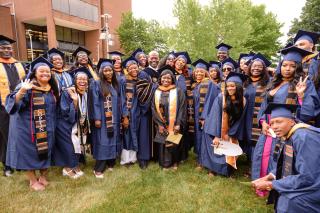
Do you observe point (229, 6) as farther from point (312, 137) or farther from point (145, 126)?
point (312, 137)

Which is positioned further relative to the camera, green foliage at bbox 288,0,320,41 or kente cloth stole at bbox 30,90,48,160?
green foliage at bbox 288,0,320,41

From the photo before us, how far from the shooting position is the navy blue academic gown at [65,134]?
4.52 metres

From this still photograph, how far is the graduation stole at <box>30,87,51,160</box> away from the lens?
407cm

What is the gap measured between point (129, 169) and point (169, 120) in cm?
128

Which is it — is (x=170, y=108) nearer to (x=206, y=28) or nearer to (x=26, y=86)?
(x=26, y=86)

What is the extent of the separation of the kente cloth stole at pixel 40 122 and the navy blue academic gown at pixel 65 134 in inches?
14.6

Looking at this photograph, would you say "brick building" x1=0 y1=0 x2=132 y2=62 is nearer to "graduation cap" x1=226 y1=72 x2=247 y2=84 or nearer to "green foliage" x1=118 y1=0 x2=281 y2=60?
"green foliage" x1=118 y1=0 x2=281 y2=60

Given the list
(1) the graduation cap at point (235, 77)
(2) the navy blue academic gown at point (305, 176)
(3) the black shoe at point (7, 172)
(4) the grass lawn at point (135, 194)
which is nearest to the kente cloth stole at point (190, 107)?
(4) the grass lawn at point (135, 194)

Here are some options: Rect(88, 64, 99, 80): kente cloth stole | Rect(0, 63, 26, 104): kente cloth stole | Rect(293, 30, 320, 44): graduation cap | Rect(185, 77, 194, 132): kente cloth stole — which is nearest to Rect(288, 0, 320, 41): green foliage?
Rect(185, 77, 194, 132): kente cloth stole

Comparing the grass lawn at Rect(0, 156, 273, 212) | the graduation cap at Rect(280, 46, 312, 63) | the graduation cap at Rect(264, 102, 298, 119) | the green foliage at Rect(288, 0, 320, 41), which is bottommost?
the grass lawn at Rect(0, 156, 273, 212)

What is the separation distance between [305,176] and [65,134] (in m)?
3.81

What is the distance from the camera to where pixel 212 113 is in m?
4.67

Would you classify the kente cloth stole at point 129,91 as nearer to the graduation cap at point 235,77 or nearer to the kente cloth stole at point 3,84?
the graduation cap at point 235,77

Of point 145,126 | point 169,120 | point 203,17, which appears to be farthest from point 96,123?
point 203,17
